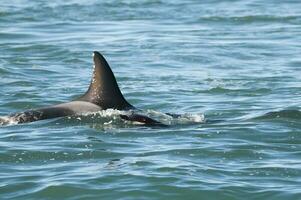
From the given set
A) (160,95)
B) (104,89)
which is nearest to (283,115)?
(104,89)

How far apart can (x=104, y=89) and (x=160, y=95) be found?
116 inches

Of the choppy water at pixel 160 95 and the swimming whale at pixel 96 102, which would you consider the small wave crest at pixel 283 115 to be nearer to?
the choppy water at pixel 160 95

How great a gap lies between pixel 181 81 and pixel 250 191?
333 inches

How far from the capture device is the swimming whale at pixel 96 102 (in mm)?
13656

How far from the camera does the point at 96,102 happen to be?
13867mm

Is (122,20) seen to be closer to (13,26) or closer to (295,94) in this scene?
(13,26)

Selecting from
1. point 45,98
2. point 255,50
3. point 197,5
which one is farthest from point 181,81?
point 197,5

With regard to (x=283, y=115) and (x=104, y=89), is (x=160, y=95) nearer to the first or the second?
(x=104, y=89)

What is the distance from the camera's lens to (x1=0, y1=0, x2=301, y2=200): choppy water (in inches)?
401

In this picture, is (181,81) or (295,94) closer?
(295,94)

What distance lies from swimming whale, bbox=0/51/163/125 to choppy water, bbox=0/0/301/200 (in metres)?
0.26

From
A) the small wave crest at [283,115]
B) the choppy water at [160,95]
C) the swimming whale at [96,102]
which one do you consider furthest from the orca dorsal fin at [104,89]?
the small wave crest at [283,115]

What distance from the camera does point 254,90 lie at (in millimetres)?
17125

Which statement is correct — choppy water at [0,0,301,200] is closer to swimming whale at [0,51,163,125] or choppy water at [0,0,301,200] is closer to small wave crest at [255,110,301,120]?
small wave crest at [255,110,301,120]
